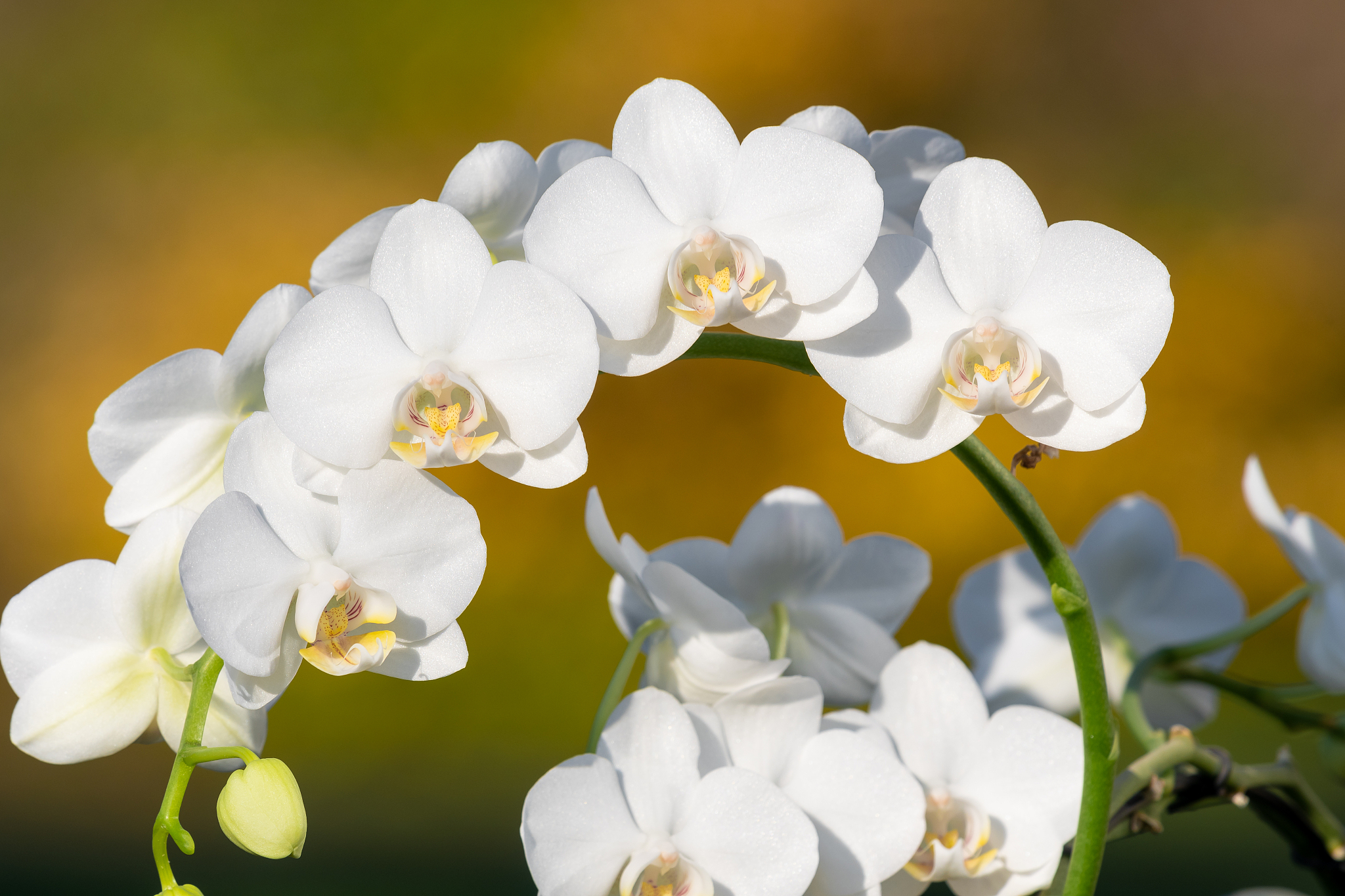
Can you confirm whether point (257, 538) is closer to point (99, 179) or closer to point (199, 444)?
point (199, 444)

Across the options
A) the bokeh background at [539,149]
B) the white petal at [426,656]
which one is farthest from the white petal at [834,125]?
the bokeh background at [539,149]

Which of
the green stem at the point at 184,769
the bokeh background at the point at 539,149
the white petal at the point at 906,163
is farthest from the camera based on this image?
the bokeh background at the point at 539,149

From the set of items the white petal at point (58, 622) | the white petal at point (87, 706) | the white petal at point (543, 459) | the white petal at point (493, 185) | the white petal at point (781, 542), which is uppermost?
the white petal at point (493, 185)

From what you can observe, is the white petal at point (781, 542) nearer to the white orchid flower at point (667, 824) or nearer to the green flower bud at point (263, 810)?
the white orchid flower at point (667, 824)

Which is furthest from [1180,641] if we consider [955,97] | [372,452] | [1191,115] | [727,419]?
[1191,115]

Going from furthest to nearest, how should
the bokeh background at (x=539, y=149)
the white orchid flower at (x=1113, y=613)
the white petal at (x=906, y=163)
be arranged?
the bokeh background at (x=539, y=149) → the white orchid flower at (x=1113, y=613) → the white petal at (x=906, y=163)

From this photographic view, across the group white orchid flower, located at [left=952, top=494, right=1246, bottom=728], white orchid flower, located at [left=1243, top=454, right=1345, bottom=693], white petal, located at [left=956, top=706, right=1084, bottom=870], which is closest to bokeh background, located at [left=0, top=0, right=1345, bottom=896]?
white orchid flower, located at [left=952, top=494, right=1246, bottom=728]

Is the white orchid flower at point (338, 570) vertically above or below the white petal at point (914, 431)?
below

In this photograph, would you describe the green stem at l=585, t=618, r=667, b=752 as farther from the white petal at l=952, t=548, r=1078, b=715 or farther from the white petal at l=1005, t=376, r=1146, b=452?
the white petal at l=952, t=548, r=1078, b=715
